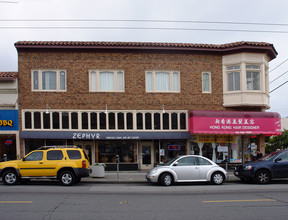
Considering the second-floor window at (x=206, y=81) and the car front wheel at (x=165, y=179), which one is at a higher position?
the second-floor window at (x=206, y=81)

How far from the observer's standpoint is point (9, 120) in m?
19.0

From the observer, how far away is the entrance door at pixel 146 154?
20250 millimetres

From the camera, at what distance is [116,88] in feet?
65.4

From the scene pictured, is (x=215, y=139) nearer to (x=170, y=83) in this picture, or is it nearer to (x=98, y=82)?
(x=170, y=83)

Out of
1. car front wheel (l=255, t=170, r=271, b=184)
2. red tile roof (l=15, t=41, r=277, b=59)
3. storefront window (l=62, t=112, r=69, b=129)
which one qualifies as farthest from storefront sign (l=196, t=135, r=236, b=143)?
storefront window (l=62, t=112, r=69, b=129)

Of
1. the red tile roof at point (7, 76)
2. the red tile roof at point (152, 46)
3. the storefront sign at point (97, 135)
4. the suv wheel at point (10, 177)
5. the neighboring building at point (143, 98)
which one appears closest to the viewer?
the suv wheel at point (10, 177)

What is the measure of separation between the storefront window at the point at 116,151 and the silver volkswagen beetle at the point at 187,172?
5839mm

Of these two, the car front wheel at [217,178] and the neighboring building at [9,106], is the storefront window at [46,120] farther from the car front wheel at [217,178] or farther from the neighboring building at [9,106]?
the car front wheel at [217,178]

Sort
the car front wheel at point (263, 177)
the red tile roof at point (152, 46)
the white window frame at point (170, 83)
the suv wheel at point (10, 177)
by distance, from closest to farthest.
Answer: the suv wheel at point (10, 177), the car front wheel at point (263, 177), the red tile roof at point (152, 46), the white window frame at point (170, 83)

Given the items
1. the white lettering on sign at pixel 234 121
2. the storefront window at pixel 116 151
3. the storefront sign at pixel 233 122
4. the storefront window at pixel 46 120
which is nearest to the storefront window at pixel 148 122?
the storefront window at pixel 116 151

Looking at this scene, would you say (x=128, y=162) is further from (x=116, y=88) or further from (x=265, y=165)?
(x=265, y=165)

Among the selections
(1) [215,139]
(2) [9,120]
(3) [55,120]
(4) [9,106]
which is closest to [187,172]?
(1) [215,139]

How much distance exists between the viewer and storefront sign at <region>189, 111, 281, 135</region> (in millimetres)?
19234

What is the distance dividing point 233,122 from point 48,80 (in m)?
11.9
